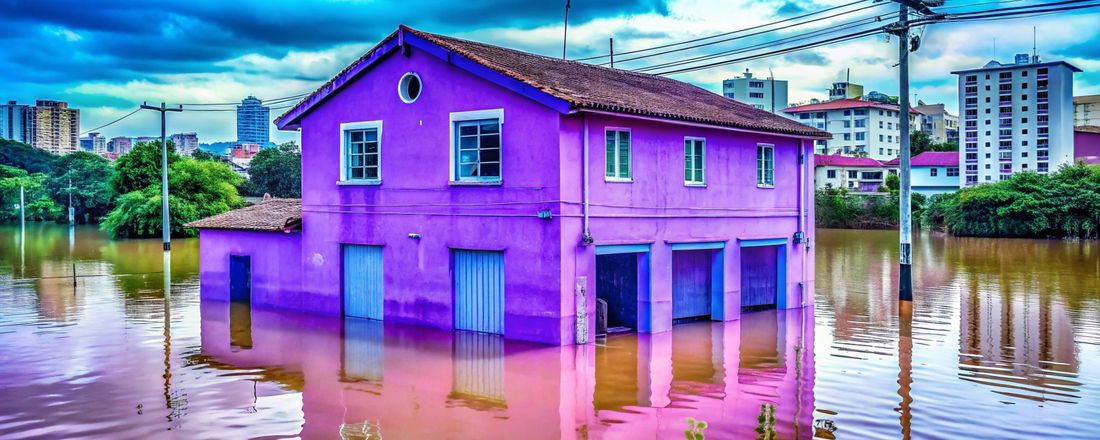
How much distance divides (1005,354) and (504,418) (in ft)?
34.1

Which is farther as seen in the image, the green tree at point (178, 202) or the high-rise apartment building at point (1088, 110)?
the high-rise apartment building at point (1088, 110)

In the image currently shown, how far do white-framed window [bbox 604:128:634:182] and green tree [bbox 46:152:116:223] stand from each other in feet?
273

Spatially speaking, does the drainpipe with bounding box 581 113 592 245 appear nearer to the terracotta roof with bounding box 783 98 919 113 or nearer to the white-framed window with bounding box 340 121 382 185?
the white-framed window with bounding box 340 121 382 185

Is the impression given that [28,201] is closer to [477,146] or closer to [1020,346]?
[477,146]

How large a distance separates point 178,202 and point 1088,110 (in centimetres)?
12005

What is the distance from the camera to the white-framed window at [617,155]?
63.5 feet

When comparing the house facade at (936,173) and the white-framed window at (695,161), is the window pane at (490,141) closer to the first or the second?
the white-framed window at (695,161)

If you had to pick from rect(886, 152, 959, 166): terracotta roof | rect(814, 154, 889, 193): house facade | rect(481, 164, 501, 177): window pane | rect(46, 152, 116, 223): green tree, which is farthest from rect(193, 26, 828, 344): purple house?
rect(46, 152, 116, 223): green tree

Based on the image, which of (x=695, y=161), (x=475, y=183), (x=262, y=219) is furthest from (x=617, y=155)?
(x=262, y=219)

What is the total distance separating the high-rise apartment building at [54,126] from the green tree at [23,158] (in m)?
68.6

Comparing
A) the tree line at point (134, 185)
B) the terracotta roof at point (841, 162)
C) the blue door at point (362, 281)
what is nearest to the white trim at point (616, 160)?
the blue door at point (362, 281)

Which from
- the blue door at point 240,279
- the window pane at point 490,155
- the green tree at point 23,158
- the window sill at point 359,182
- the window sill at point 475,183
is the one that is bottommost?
the blue door at point 240,279

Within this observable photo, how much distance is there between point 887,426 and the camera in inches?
493

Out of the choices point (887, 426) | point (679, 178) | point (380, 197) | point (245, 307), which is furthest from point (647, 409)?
point (245, 307)
